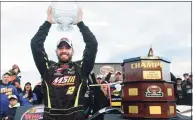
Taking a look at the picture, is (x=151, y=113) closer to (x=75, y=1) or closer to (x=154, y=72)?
(x=154, y=72)

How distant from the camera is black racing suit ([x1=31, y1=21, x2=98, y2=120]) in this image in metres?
3.45

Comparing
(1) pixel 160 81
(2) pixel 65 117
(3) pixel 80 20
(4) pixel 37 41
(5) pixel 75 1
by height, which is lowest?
(2) pixel 65 117

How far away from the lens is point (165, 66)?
173 inches

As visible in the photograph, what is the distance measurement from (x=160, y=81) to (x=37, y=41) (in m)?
1.74

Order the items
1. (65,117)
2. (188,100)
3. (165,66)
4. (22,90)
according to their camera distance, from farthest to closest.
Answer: (188,100), (22,90), (165,66), (65,117)

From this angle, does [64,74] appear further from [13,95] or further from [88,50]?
[13,95]

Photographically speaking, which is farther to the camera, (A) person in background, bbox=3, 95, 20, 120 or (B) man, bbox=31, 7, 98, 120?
(A) person in background, bbox=3, 95, 20, 120

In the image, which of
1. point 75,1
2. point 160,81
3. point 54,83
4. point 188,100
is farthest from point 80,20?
point 188,100

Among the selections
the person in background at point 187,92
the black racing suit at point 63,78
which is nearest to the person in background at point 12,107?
the black racing suit at point 63,78

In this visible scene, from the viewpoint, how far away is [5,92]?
8.34m

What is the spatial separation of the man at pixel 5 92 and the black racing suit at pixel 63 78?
4.74 metres

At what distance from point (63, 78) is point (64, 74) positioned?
0.17ft

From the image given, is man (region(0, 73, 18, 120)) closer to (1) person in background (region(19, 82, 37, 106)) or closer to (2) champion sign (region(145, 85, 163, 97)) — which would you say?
(1) person in background (region(19, 82, 37, 106))

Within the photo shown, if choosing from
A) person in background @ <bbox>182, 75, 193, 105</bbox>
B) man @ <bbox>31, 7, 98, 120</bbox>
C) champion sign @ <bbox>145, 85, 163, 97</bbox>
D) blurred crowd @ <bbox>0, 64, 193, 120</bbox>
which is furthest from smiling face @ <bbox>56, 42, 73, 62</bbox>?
person in background @ <bbox>182, 75, 193, 105</bbox>
